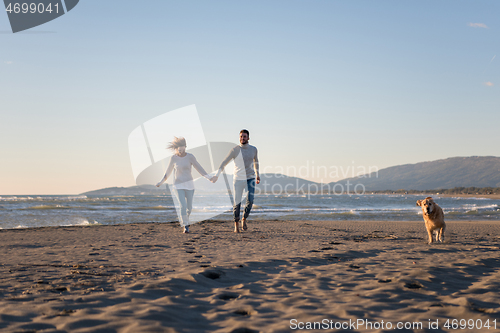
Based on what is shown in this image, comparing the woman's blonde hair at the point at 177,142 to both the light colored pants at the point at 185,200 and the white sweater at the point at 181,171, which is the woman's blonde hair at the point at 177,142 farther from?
the light colored pants at the point at 185,200

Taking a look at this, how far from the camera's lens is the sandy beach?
7.59 feet

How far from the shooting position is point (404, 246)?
20.2 ft

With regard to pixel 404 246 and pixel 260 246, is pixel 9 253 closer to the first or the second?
pixel 260 246

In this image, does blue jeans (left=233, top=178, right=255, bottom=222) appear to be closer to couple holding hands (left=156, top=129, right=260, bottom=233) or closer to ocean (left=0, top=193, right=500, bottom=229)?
couple holding hands (left=156, top=129, right=260, bottom=233)

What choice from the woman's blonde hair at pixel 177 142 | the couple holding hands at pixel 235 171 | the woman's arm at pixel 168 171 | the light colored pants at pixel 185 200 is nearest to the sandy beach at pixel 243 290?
the light colored pants at pixel 185 200

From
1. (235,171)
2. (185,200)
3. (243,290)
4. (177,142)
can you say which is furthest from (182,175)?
(243,290)

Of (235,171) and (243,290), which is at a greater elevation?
Result: (235,171)

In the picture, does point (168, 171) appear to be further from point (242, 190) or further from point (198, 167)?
point (242, 190)

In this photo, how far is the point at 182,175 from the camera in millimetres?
7930

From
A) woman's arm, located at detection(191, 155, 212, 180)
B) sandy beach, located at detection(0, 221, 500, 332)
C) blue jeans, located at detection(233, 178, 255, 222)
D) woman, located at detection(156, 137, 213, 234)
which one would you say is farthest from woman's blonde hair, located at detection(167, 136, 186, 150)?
sandy beach, located at detection(0, 221, 500, 332)

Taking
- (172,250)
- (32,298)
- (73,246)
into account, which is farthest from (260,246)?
(32,298)

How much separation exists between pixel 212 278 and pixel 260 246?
244cm

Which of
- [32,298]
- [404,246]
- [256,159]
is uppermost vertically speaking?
[256,159]

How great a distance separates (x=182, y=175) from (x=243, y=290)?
514 cm
